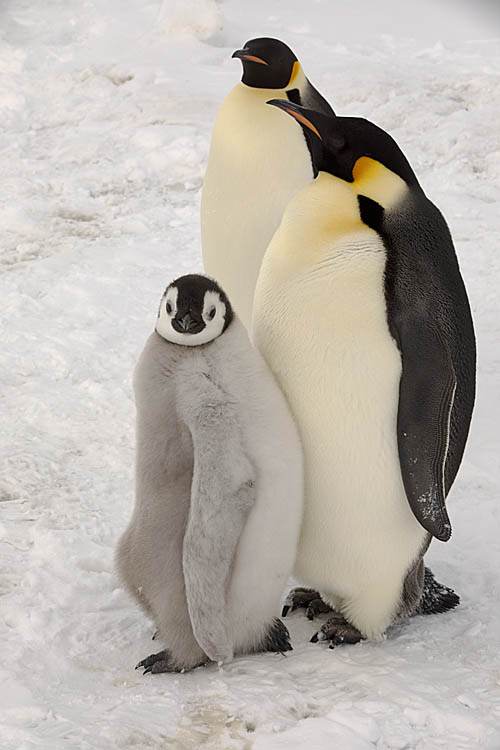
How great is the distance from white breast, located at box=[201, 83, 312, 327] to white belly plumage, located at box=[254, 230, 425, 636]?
0.82 m

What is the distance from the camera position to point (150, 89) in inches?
266

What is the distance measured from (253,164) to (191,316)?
47.3 inches

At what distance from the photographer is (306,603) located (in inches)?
95.4

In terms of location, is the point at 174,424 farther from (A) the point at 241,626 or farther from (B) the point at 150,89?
(B) the point at 150,89

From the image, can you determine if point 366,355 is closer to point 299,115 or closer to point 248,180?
point 299,115

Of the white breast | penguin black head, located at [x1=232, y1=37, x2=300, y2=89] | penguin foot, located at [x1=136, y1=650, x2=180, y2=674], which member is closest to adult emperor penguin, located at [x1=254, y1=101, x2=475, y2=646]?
penguin foot, located at [x1=136, y1=650, x2=180, y2=674]

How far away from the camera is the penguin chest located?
2078mm

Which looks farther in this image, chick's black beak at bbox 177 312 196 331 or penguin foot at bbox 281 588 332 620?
penguin foot at bbox 281 588 332 620

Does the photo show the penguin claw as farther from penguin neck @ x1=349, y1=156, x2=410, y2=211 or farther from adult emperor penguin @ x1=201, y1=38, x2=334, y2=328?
adult emperor penguin @ x1=201, y1=38, x2=334, y2=328

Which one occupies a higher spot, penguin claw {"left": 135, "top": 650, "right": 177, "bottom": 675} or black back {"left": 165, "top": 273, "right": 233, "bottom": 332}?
black back {"left": 165, "top": 273, "right": 233, "bottom": 332}

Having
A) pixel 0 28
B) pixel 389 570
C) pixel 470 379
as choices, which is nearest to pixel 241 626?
pixel 389 570

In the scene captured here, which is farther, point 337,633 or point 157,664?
point 337,633

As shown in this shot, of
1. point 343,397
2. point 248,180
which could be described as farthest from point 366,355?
point 248,180

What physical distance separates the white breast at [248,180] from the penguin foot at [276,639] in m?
1.25
